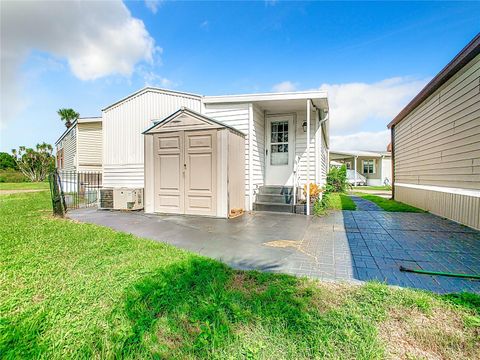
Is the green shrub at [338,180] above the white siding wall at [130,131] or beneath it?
beneath

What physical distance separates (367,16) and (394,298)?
9595mm

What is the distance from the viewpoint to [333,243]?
4.07 metres

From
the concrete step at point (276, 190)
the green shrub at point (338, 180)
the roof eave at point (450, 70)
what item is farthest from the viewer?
the green shrub at point (338, 180)

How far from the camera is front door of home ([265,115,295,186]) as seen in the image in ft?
27.4

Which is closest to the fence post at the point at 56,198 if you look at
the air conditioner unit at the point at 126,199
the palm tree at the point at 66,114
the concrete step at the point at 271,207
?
the air conditioner unit at the point at 126,199

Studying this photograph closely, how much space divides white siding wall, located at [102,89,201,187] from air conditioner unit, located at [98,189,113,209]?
1.49 meters

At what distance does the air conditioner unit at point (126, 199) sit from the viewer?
7.69 m

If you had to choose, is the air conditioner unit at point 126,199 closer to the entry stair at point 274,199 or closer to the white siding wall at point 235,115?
the white siding wall at point 235,115

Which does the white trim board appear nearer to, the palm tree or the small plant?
the small plant

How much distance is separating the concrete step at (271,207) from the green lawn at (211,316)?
4642mm

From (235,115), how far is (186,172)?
2533mm

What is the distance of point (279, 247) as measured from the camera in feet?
12.6

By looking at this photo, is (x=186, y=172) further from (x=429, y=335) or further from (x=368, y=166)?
(x=368, y=166)

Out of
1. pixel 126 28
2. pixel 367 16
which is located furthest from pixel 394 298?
pixel 126 28
